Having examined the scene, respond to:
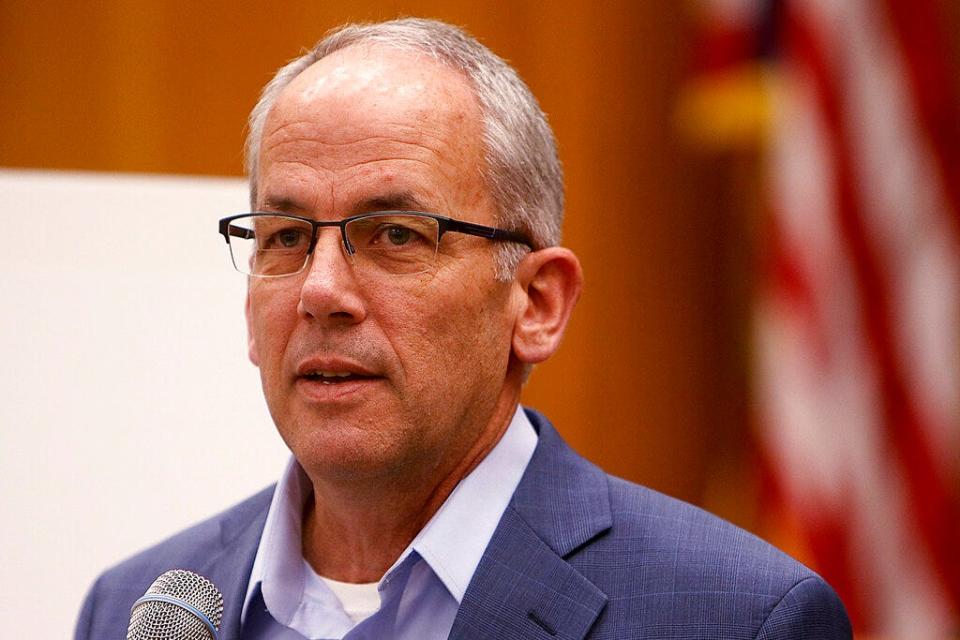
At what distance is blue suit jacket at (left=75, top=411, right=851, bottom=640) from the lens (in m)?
1.65

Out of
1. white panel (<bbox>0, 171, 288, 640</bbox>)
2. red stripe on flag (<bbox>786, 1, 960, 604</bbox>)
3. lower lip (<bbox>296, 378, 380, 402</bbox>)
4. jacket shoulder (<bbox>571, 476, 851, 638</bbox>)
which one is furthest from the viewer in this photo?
red stripe on flag (<bbox>786, 1, 960, 604</bbox>)

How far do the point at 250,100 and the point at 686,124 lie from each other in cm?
144

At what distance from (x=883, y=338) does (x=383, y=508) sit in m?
2.17

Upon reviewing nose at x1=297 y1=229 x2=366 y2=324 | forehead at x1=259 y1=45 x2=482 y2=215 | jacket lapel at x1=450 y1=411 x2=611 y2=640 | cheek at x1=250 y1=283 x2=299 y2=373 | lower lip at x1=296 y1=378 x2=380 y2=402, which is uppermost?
forehead at x1=259 y1=45 x2=482 y2=215

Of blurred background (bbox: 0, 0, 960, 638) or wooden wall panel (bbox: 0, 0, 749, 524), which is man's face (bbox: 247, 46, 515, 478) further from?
wooden wall panel (bbox: 0, 0, 749, 524)

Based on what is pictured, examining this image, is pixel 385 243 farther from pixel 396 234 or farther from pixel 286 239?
pixel 286 239

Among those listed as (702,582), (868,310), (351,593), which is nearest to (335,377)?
(351,593)

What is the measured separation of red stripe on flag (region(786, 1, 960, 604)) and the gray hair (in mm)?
1758

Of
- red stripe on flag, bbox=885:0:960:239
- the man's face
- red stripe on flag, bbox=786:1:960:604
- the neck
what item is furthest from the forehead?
red stripe on flag, bbox=885:0:960:239

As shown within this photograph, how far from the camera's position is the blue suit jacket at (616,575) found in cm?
165

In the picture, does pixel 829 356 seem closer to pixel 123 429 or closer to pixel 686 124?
pixel 686 124

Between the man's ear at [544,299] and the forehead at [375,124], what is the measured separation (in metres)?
0.22

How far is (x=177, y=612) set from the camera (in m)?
1.51

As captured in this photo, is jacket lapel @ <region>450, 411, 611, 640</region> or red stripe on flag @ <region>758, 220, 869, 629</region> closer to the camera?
jacket lapel @ <region>450, 411, 611, 640</region>
